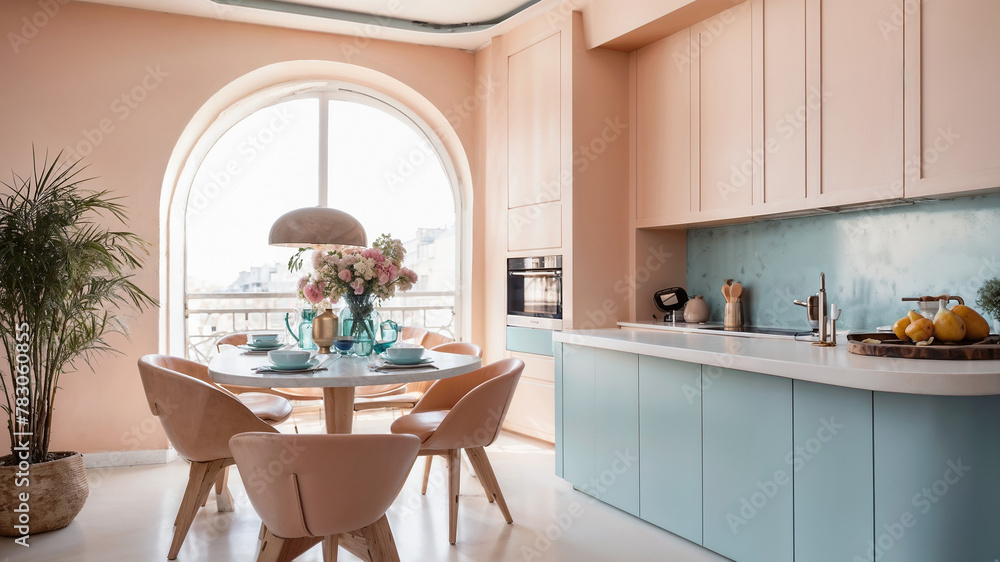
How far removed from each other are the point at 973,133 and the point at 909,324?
2.51ft

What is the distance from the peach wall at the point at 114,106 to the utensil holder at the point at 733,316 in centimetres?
334

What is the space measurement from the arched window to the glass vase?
2059 mm

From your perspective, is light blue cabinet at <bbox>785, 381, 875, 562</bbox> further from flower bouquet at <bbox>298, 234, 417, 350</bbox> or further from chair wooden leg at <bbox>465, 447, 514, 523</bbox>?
flower bouquet at <bbox>298, 234, 417, 350</bbox>

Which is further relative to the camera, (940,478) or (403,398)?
(403,398)

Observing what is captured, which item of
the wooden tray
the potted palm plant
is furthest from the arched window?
the wooden tray

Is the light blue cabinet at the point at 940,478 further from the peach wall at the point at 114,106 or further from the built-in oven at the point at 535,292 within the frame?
the peach wall at the point at 114,106

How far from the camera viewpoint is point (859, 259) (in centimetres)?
309

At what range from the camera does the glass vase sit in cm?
296

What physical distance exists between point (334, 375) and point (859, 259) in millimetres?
2384

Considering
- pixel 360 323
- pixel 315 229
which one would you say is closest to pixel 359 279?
pixel 360 323

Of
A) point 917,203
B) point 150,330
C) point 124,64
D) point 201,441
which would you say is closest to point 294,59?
point 124,64

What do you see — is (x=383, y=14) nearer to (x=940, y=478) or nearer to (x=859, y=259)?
(x=859, y=259)

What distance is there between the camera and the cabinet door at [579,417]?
3.24 m

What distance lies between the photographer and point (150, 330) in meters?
4.10
